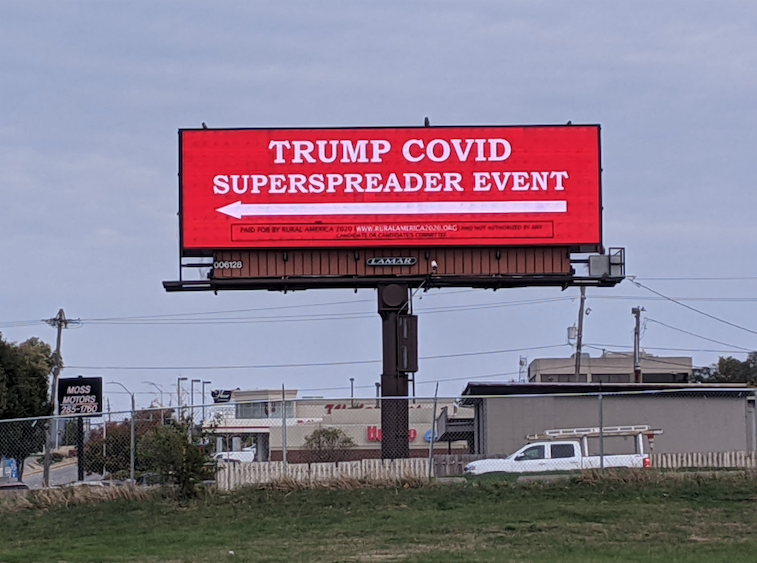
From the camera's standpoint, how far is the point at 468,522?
18.1m

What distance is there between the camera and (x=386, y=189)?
31.0 m

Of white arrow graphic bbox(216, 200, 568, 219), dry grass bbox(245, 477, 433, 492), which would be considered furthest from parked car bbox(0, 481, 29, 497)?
white arrow graphic bbox(216, 200, 568, 219)

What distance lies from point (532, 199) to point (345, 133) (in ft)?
17.7

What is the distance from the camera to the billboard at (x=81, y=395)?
39.5 m

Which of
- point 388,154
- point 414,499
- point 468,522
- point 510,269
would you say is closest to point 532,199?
point 510,269

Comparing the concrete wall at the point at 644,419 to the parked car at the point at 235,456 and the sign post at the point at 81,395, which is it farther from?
the sign post at the point at 81,395

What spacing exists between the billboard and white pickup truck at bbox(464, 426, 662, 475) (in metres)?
17.6

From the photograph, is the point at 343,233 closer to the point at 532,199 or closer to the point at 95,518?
the point at 532,199

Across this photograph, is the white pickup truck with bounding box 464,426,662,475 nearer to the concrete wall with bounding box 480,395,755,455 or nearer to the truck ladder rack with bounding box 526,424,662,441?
the truck ladder rack with bounding box 526,424,662,441

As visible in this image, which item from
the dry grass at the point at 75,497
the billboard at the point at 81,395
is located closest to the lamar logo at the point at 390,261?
the dry grass at the point at 75,497

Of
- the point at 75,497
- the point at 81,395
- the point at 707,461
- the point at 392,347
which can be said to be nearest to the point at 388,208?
the point at 392,347

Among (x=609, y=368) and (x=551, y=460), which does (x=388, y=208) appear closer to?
(x=551, y=460)

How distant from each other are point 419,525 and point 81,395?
24.3 m

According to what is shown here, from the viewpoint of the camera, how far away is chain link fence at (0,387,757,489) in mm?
22281
